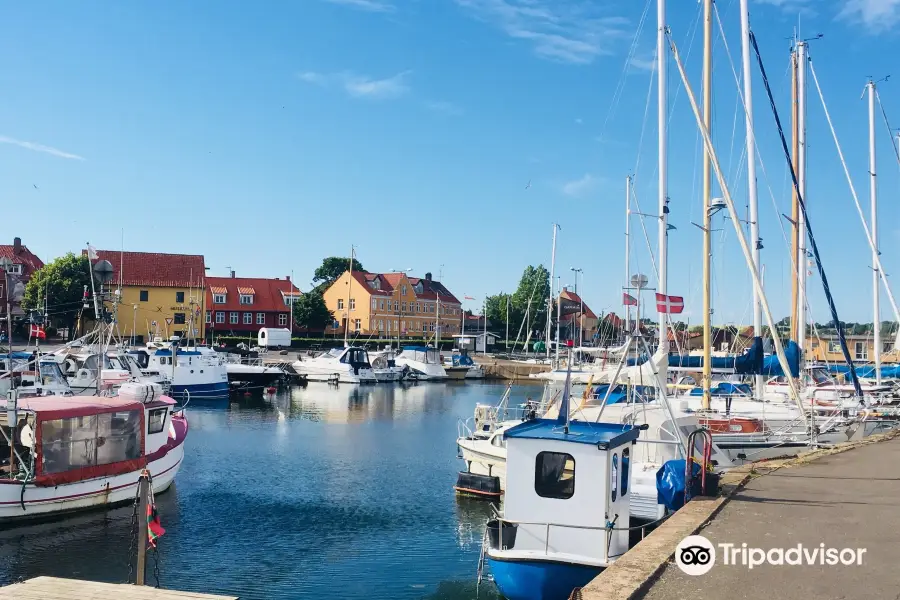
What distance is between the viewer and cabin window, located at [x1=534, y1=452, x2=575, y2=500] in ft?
44.1

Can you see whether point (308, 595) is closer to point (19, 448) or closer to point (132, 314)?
point (19, 448)

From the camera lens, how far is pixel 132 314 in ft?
296

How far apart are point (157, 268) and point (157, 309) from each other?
215 inches

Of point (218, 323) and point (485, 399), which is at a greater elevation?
point (218, 323)

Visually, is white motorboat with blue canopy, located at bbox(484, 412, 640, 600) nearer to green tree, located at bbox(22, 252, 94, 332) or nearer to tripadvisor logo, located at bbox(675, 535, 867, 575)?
tripadvisor logo, located at bbox(675, 535, 867, 575)

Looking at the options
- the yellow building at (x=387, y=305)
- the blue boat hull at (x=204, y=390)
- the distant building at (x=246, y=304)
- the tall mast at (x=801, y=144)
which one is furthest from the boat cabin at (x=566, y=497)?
the yellow building at (x=387, y=305)

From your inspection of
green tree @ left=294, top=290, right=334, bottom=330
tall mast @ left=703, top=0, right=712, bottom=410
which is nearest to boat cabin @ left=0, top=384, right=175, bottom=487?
tall mast @ left=703, top=0, right=712, bottom=410

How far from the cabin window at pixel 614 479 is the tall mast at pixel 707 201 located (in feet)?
38.2

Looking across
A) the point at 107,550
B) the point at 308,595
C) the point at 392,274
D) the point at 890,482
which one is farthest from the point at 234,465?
the point at 392,274

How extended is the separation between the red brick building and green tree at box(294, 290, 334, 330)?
1.24m

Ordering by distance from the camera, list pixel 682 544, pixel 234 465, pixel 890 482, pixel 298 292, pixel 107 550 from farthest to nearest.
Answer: pixel 298 292, pixel 234 465, pixel 107 550, pixel 890 482, pixel 682 544

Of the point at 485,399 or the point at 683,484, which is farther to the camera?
the point at 485,399

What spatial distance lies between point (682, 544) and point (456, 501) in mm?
13901

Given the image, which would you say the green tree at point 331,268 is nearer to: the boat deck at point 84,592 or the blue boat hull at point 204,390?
the blue boat hull at point 204,390
